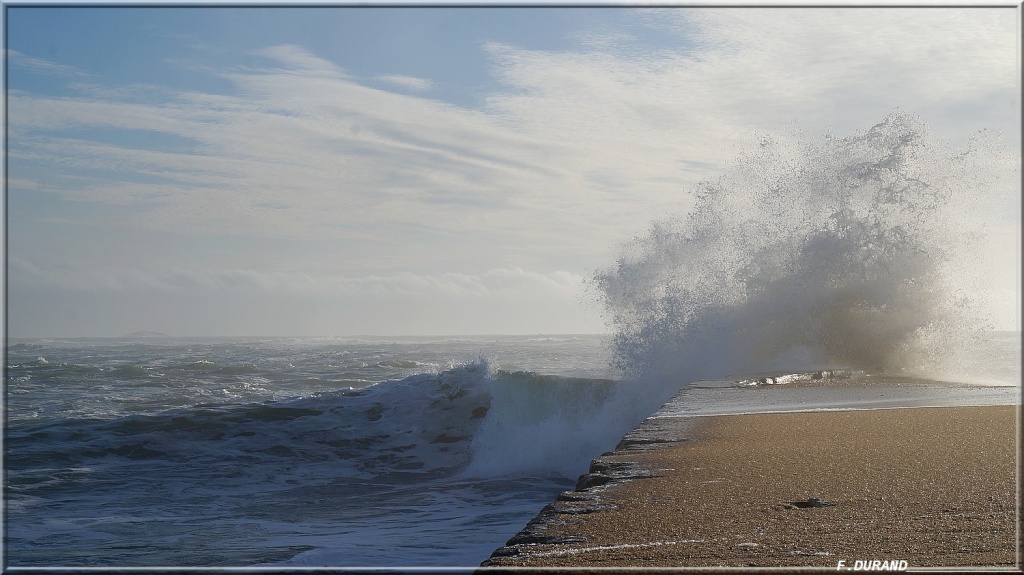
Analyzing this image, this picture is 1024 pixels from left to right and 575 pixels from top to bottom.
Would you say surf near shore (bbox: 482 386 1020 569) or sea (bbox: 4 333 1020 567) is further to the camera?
sea (bbox: 4 333 1020 567)

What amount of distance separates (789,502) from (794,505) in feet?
0.17

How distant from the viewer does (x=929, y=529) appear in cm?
260

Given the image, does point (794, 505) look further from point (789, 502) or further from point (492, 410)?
point (492, 410)

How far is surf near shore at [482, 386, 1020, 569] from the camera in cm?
238

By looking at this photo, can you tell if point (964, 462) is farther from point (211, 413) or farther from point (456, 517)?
point (211, 413)

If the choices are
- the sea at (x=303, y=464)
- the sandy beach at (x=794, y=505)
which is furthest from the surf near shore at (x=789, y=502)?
the sea at (x=303, y=464)

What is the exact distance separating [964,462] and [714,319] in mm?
8766

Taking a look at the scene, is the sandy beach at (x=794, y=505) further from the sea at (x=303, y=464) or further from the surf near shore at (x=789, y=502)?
the sea at (x=303, y=464)

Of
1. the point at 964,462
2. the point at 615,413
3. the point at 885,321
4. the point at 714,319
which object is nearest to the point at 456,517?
the point at 615,413

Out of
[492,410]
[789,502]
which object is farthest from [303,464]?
[789,502]

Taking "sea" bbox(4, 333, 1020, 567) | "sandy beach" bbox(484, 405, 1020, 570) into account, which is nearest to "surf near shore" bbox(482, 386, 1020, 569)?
"sandy beach" bbox(484, 405, 1020, 570)

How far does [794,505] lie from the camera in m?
2.98

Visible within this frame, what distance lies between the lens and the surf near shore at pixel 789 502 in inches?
93.9

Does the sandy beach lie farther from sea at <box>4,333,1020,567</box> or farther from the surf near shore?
sea at <box>4,333,1020,567</box>
